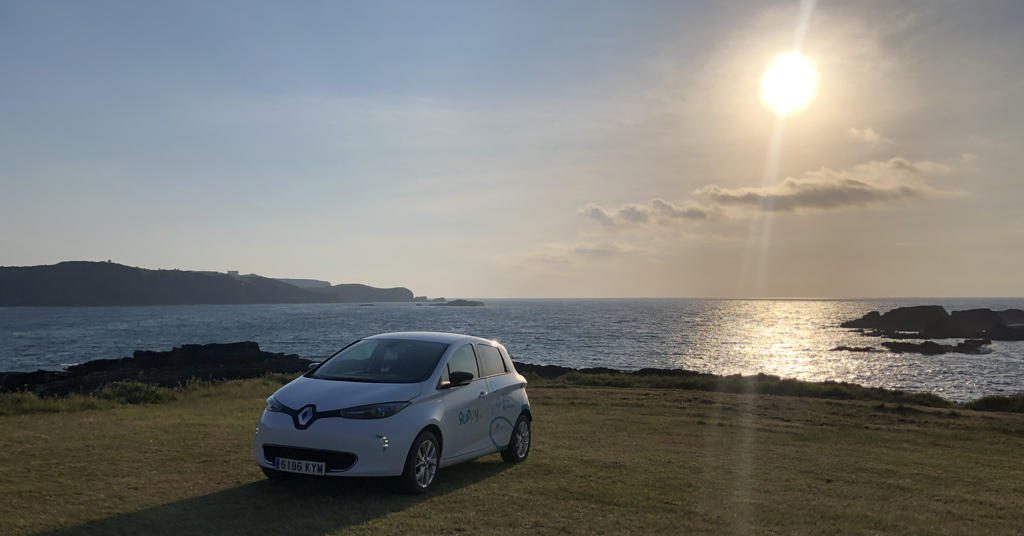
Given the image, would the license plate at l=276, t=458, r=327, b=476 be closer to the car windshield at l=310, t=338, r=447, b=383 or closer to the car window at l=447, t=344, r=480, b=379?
the car windshield at l=310, t=338, r=447, b=383

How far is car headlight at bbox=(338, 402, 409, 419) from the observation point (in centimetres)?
841

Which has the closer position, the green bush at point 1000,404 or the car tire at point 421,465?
the car tire at point 421,465

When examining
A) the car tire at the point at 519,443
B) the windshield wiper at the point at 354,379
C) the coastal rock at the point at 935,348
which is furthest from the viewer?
the coastal rock at the point at 935,348

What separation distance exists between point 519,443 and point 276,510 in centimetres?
435

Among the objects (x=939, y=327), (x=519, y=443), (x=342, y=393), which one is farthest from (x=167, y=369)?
(x=939, y=327)

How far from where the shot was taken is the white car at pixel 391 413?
8.31 meters

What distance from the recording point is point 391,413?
8539 millimetres

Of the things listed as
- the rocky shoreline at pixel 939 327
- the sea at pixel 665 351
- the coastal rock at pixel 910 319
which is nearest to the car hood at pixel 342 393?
the sea at pixel 665 351

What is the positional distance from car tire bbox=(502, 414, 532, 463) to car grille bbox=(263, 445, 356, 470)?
3.42m

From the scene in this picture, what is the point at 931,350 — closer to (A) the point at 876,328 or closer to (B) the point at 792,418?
(A) the point at 876,328

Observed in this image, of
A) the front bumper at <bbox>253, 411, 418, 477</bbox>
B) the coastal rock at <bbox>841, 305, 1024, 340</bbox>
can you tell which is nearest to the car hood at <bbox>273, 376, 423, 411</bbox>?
the front bumper at <bbox>253, 411, 418, 477</bbox>

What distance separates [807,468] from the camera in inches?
479

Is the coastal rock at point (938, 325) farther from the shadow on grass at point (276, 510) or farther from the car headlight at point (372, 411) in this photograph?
the car headlight at point (372, 411)

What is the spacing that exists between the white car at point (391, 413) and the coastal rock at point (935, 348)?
293 feet
